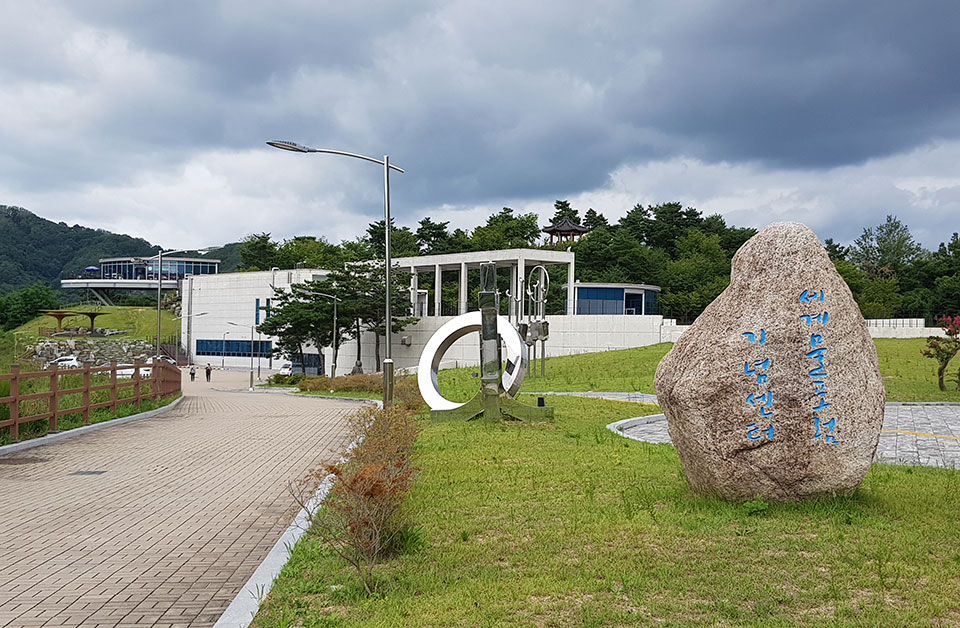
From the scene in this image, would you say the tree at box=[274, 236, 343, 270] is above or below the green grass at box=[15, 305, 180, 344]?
above

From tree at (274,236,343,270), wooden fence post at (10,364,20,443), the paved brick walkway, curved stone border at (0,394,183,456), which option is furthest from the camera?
tree at (274,236,343,270)

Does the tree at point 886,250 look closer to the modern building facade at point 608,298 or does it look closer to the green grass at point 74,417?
the modern building facade at point 608,298

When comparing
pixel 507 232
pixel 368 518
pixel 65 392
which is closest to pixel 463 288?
pixel 507 232

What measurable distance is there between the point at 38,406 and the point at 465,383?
1979 centimetres

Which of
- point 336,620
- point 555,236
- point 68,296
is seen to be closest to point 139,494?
→ point 336,620

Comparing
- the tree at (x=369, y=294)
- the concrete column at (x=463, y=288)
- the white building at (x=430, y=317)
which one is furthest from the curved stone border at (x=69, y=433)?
the concrete column at (x=463, y=288)

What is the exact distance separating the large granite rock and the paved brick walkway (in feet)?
14.0

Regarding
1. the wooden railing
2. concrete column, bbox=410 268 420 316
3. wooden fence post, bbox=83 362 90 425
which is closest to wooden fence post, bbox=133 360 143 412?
the wooden railing

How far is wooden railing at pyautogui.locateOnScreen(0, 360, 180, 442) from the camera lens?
14609mm

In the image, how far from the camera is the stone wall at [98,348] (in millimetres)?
92056

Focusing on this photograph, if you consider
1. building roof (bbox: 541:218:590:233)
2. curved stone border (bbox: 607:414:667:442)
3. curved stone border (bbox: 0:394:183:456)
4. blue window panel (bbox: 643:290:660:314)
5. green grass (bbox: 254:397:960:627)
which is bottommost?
curved stone border (bbox: 0:394:183:456)

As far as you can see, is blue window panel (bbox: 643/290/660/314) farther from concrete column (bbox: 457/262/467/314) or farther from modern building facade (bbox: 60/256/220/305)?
modern building facade (bbox: 60/256/220/305)

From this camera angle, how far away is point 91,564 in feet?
23.2

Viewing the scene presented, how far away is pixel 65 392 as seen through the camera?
16.9 metres
